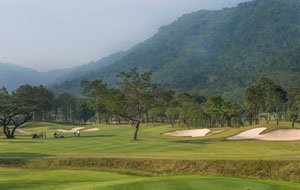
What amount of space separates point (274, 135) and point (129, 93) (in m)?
28.8

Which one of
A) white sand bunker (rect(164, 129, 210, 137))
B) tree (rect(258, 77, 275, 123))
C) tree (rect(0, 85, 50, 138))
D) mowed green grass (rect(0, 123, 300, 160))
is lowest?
white sand bunker (rect(164, 129, 210, 137))

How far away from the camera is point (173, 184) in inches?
619

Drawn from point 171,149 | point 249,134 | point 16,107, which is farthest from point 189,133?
point 16,107

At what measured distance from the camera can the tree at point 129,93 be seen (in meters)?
53.2

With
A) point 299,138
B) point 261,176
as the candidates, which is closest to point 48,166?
point 261,176

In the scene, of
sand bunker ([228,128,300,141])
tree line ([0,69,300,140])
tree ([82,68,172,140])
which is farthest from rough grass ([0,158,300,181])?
sand bunker ([228,128,300,141])

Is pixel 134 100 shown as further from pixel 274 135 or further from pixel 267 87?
pixel 267 87

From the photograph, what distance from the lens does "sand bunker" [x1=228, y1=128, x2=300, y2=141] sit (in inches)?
1991

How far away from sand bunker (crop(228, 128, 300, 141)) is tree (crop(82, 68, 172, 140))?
16.5m

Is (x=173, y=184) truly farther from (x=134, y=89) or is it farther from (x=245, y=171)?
(x=134, y=89)

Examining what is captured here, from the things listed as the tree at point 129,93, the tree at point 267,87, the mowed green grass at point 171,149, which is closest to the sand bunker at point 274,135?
the mowed green grass at point 171,149

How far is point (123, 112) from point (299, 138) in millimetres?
33094

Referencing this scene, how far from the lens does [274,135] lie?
172ft

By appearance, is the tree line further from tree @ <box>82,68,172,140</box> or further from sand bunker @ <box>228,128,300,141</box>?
sand bunker @ <box>228,128,300,141</box>
